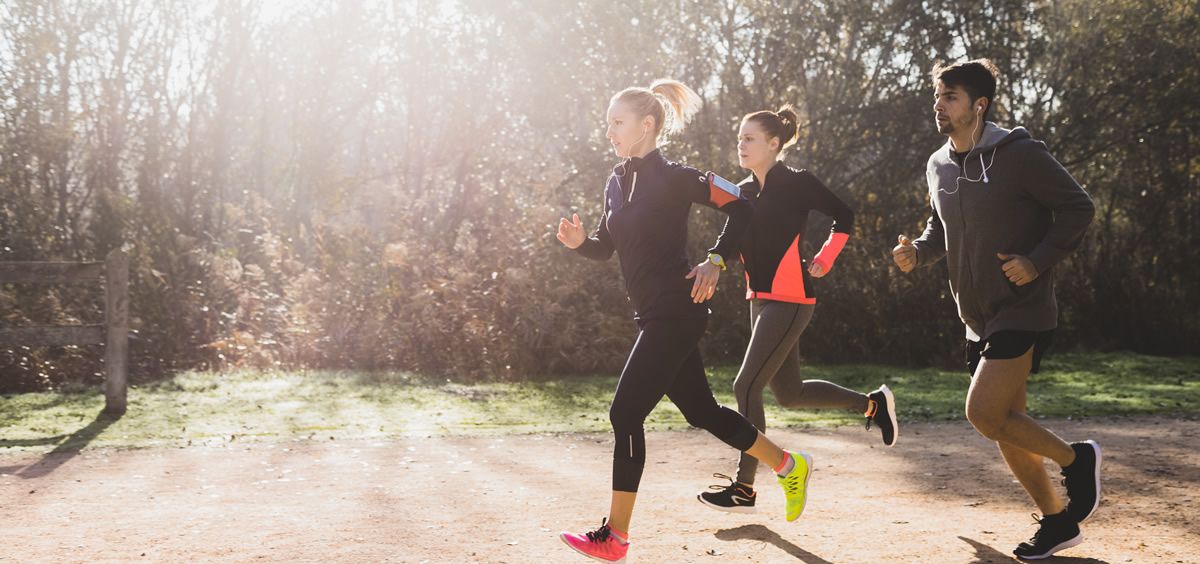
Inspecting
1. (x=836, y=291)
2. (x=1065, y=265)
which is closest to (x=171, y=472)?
(x=836, y=291)

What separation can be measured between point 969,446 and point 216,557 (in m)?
5.23

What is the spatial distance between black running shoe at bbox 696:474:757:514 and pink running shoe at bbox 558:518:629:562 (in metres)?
1.05

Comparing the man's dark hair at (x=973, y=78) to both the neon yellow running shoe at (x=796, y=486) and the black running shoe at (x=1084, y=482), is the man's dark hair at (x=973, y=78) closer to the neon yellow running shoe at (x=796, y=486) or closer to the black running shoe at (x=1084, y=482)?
the black running shoe at (x=1084, y=482)

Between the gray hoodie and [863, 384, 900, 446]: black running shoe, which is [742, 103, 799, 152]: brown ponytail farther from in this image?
[863, 384, 900, 446]: black running shoe

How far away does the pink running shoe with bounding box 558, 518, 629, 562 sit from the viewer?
396 centimetres

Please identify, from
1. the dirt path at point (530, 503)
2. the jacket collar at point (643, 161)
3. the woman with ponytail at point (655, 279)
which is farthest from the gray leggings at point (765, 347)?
the jacket collar at point (643, 161)

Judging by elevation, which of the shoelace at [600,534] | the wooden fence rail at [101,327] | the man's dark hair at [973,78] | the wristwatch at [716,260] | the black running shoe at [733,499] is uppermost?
the man's dark hair at [973,78]

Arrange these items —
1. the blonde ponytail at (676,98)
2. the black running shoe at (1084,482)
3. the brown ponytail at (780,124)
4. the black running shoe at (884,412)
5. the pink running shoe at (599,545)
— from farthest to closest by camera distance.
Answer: the black running shoe at (884,412) < the brown ponytail at (780,124) < the blonde ponytail at (676,98) < the black running shoe at (1084,482) < the pink running shoe at (599,545)

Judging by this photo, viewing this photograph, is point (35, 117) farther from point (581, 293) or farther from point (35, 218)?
point (581, 293)

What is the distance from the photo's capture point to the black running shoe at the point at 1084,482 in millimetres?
4324

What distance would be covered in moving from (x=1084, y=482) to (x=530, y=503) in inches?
107

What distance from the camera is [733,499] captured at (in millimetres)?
5027

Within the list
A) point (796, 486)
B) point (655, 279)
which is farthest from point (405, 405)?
point (655, 279)

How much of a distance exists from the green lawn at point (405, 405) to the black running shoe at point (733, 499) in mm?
3903
